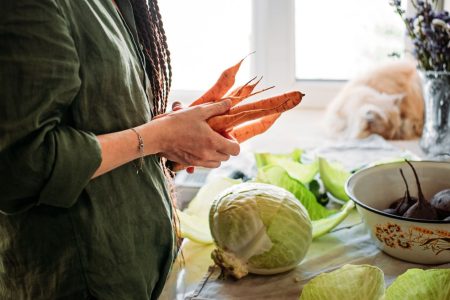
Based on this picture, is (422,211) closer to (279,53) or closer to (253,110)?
(253,110)

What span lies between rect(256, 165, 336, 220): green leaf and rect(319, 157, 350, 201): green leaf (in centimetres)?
7

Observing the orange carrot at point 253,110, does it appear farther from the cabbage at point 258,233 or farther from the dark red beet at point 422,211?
the dark red beet at point 422,211

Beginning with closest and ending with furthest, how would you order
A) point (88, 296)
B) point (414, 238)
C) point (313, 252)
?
point (88, 296)
point (414, 238)
point (313, 252)

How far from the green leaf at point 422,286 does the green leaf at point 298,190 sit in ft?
1.23

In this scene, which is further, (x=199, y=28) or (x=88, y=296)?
(x=199, y=28)

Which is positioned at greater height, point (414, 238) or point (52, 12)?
point (52, 12)

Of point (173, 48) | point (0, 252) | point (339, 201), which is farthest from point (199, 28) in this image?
point (0, 252)

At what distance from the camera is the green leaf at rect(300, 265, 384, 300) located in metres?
0.71

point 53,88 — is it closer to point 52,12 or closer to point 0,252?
point 52,12

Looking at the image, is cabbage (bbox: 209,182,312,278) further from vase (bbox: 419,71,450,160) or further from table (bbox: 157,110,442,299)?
vase (bbox: 419,71,450,160)

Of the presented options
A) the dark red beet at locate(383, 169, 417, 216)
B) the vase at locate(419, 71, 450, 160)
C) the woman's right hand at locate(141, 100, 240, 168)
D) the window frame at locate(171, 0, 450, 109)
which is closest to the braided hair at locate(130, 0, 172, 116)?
the woman's right hand at locate(141, 100, 240, 168)

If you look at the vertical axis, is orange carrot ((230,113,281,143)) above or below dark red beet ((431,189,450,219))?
above

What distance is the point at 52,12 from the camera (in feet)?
1.99

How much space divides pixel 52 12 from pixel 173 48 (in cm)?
151
